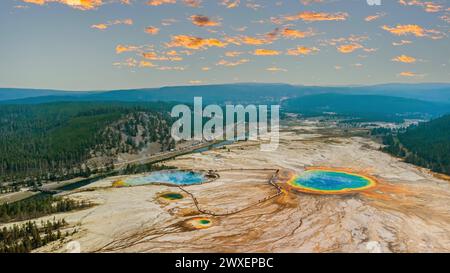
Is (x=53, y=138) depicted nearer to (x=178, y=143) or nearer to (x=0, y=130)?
(x=178, y=143)

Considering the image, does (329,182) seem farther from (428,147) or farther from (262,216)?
(428,147)

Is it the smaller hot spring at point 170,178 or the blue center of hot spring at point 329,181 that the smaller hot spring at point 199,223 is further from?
the blue center of hot spring at point 329,181

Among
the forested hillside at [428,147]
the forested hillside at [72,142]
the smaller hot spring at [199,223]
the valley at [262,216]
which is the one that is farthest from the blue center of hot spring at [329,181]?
the forested hillside at [72,142]

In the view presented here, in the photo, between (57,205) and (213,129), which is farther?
(213,129)

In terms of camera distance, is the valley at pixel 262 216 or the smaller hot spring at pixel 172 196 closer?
the valley at pixel 262 216

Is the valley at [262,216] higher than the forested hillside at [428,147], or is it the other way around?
the forested hillside at [428,147]

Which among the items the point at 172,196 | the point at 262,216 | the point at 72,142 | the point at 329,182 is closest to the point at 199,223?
the point at 262,216
